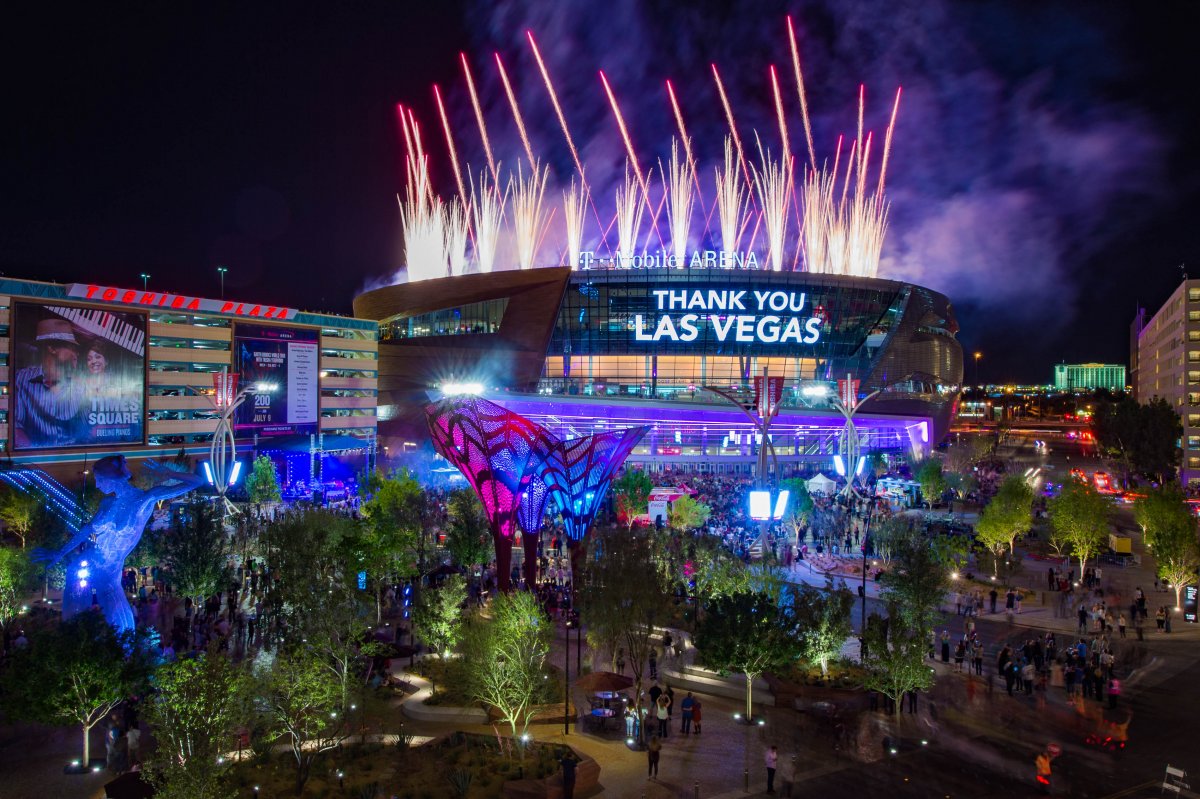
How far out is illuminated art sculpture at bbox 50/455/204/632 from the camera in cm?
1900

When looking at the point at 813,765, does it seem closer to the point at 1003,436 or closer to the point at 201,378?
the point at 201,378

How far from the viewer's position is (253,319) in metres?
63.2

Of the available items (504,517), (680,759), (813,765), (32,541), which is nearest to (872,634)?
(813,765)

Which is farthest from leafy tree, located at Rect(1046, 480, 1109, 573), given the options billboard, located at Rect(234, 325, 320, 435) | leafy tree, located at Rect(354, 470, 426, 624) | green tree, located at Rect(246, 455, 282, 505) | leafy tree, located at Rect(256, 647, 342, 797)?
billboard, located at Rect(234, 325, 320, 435)

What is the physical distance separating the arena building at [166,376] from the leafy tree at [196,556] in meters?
26.5

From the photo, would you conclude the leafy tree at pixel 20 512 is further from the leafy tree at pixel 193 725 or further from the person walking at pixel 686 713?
the person walking at pixel 686 713

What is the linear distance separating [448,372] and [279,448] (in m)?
17.4

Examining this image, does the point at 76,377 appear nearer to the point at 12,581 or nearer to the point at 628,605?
the point at 12,581

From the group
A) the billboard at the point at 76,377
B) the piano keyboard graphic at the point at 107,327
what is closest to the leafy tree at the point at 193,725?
the billboard at the point at 76,377

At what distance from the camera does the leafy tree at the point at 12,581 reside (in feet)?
77.3

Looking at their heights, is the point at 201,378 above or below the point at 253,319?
below

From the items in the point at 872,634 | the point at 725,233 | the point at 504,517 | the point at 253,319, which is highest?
the point at 725,233

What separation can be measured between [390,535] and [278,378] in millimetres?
39597

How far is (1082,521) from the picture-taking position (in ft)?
109
